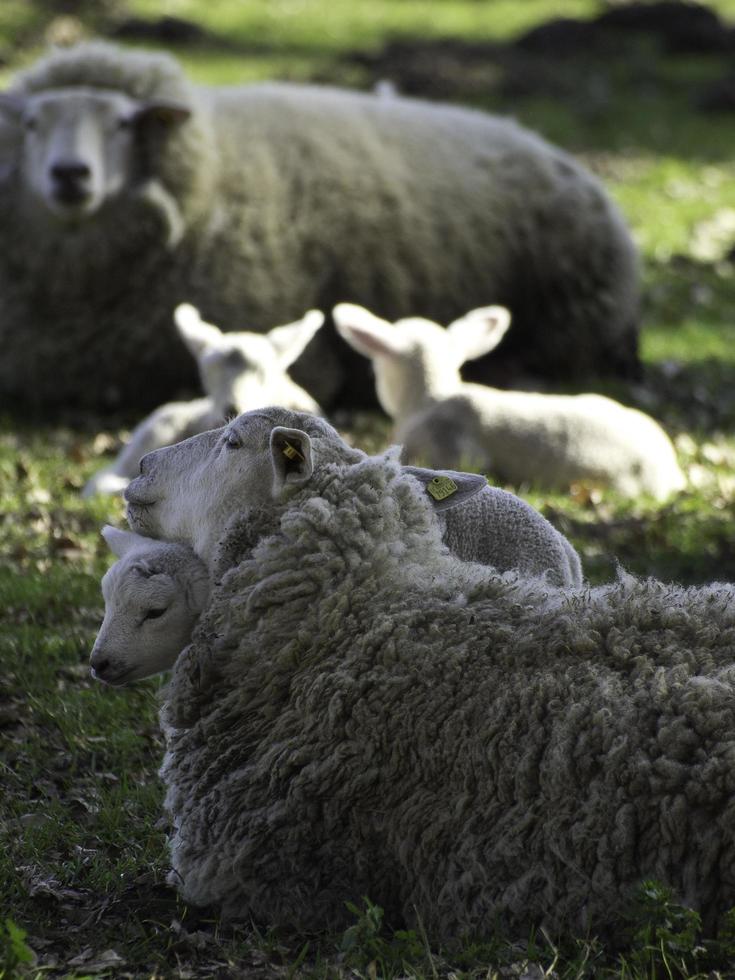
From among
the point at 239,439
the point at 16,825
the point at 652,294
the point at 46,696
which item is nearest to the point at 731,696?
the point at 239,439

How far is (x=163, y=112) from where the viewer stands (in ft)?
28.9

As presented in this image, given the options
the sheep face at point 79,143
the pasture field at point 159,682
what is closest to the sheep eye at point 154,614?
the pasture field at point 159,682

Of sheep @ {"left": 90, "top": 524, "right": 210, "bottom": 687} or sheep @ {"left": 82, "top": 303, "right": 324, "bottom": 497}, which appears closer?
sheep @ {"left": 90, "top": 524, "right": 210, "bottom": 687}

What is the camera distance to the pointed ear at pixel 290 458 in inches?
141

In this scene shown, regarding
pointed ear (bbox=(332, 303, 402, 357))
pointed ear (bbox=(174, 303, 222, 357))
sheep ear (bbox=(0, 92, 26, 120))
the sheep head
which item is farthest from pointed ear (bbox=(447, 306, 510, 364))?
sheep ear (bbox=(0, 92, 26, 120))

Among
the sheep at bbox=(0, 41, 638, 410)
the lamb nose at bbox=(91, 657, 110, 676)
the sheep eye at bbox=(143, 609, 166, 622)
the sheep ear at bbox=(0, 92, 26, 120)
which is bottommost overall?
the sheep at bbox=(0, 41, 638, 410)

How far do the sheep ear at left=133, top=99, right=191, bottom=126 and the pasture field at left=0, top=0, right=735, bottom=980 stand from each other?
181 centimetres

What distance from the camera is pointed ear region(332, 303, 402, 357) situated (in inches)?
285

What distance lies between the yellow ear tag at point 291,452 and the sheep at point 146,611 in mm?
411

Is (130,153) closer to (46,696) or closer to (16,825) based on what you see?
(46,696)

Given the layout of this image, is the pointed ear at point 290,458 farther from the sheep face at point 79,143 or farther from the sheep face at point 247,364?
the sheep face at point 79,143

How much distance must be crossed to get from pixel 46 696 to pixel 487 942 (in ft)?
6.94

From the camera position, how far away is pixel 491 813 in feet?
10.6

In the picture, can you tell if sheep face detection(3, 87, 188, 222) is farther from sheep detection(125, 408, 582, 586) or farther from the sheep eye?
the sheep eye
